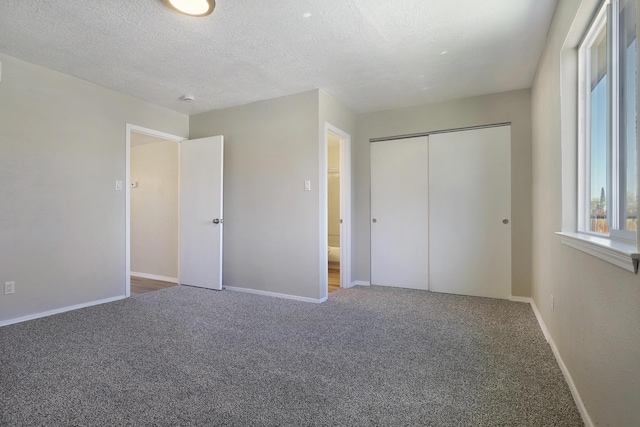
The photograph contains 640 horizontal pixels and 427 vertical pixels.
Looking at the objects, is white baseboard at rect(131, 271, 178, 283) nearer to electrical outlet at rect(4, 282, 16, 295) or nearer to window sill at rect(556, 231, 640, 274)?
electrical outlet at rect(4, 282, 16, 295)

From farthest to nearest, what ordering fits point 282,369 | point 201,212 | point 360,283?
point 360,283, point 201,212, point 282,369

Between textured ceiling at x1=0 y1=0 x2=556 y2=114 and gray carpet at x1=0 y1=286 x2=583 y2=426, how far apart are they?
2294 millimetres

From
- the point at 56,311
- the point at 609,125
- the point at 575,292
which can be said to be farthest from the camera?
the point at 56,311

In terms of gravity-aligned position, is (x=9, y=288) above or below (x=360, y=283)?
above

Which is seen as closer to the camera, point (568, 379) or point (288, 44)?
point (568, 379)

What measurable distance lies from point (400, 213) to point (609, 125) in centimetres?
277

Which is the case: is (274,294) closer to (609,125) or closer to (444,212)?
(444,212)

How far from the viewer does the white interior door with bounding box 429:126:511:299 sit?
3717 millimetres

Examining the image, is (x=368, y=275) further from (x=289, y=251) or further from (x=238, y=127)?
(x=238, y=127)

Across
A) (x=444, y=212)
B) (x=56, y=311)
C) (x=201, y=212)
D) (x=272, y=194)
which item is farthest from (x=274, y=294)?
(x=444, y=212)

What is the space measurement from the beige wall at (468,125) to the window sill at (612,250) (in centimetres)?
195

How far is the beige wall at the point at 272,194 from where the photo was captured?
3678 millimetres

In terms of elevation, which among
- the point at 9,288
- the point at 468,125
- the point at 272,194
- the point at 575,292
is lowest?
the point at 9,288

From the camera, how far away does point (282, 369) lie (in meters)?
2.04
